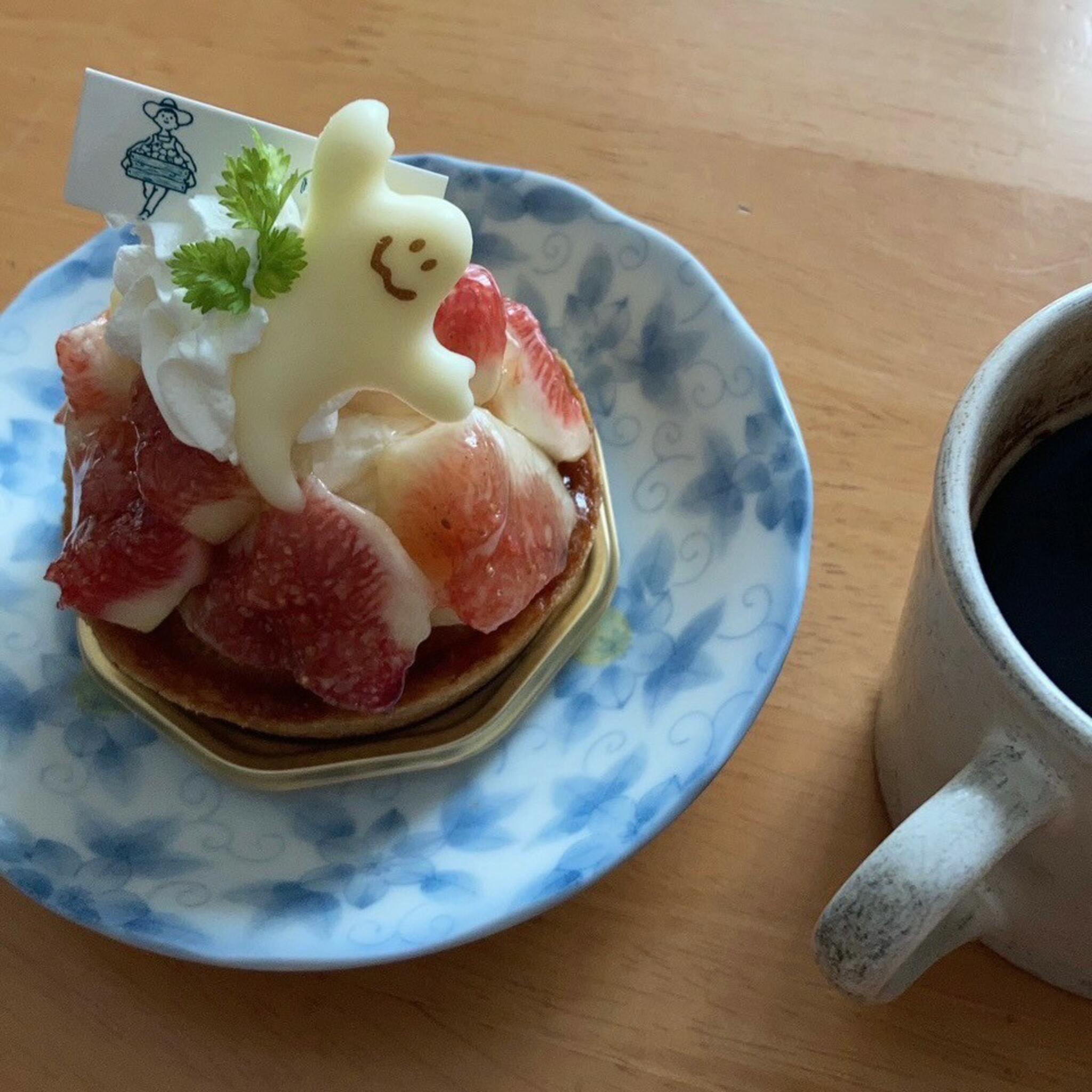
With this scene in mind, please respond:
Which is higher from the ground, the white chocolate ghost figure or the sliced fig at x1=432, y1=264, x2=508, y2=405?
the white chocolate ghost figure

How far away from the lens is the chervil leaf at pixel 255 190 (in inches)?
31.8

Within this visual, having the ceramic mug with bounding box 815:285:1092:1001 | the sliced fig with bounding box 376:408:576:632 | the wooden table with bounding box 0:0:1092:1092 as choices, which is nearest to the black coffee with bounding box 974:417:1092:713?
the ceramic mug with bounding box 815:285:1092:1001

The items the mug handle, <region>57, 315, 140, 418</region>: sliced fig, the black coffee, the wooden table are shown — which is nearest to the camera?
the mug handle

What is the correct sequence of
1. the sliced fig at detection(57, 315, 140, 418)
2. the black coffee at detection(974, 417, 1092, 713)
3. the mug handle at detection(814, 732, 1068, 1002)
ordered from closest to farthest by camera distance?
the mug handle at detection(814, 732, 1068, 1002)
the black coffee at detection(974, 417, 1092, 713)
the sliced fig at detection(57, 315, 140, 418)

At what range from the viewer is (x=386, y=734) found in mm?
1005

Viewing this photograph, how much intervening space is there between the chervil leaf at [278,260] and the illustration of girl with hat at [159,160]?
0.44 ft

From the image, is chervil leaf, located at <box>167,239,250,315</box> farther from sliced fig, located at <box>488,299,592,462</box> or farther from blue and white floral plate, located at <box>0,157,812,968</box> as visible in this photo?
blue and white floral plate, located at <box>0,157,812,968</box>

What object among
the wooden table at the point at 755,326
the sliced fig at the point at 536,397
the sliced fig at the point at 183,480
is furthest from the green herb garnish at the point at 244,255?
the wooden table at the point at 755,326

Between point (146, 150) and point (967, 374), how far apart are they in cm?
76

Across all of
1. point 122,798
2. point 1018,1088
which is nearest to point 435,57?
point 122,798

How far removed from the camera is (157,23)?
1.46m

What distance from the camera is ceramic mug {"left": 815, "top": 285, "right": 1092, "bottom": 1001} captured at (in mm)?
620

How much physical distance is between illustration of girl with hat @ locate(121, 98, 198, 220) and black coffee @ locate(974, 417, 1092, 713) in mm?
620

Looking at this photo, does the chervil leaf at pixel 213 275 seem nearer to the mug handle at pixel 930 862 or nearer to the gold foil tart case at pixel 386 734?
the gold foil tart case at pixel 386 734
